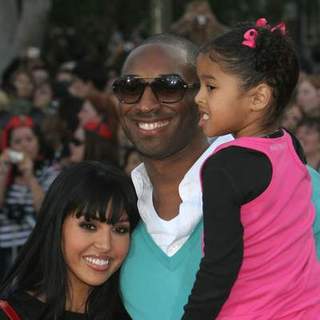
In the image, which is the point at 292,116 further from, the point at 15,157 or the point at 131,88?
the point at 131,88

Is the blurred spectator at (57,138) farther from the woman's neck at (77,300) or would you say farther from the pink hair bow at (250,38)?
the pink hair bow at (250,38)

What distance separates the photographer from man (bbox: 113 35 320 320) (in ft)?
9.87

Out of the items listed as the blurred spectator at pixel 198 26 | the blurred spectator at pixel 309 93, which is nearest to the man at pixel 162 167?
the blurred spectator at pixel 309 93

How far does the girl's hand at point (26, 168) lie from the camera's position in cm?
672

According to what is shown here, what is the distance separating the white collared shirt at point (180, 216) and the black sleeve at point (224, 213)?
44cm

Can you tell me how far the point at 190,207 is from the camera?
3.06m

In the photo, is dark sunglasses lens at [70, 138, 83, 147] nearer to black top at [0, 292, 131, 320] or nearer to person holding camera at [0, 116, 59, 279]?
person holding camera at [0, 116, 59, 279]

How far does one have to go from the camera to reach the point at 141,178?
332 cm

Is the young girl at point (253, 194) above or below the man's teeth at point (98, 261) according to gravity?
above

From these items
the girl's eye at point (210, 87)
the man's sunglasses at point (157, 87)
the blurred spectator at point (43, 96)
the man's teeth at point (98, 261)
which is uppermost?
the girl's eye at point (210, 87)

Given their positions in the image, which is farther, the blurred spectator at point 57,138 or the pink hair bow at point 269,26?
the blurred spectator at point 57,138

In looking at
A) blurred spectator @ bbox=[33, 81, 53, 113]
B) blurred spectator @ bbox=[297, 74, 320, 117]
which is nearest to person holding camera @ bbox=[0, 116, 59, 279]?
blurred spectator @ bbox=[297, 74, 320, 117]

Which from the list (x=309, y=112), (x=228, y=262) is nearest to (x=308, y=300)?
(x=228, y=262)

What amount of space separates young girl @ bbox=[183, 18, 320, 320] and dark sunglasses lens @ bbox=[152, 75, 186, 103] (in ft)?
1.35
